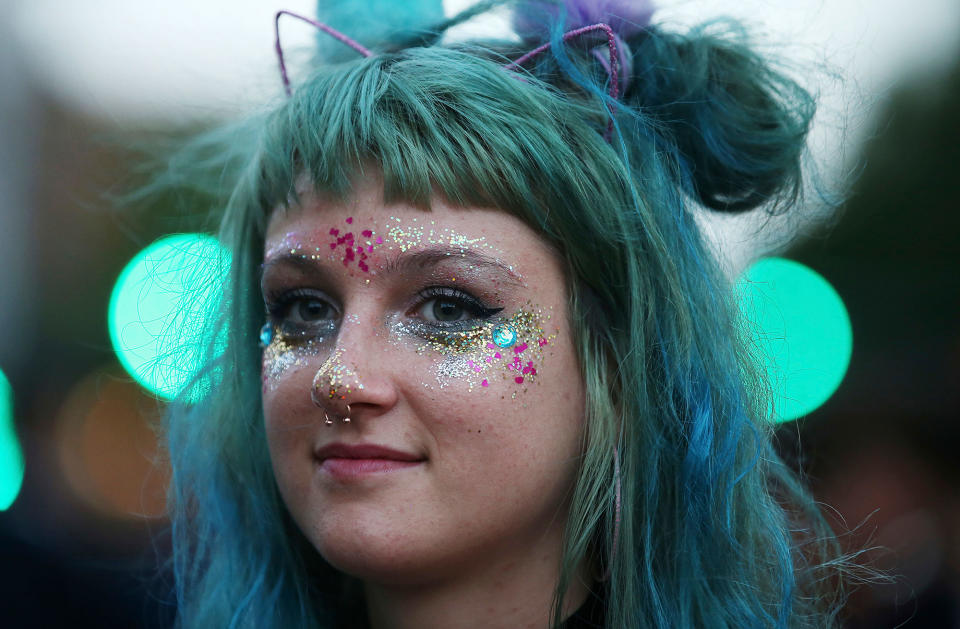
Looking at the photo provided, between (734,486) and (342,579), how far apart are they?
1.03 m

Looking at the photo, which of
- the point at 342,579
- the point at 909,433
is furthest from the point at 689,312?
the point at 909,433

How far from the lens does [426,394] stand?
1466mm

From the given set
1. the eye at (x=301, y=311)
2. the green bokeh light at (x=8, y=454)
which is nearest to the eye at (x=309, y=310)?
the eye at (x=301, y=311)

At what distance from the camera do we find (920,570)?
4.11 metres

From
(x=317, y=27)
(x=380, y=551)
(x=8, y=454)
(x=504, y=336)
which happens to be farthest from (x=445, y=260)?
(x=8, y=454)

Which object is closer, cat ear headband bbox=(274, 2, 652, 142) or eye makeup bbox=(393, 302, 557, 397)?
eye makeup bbox=(393, 302, 557, 397)

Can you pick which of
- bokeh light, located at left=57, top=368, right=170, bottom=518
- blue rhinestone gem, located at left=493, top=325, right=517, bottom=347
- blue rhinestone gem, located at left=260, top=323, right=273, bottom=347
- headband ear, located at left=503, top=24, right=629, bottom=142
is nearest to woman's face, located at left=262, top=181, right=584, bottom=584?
blue rhinestone gem, located at left=493, top=325, right=517, bottom=347

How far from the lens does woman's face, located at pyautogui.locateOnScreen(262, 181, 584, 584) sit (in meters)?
1.47

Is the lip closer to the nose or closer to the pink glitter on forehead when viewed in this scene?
the nose

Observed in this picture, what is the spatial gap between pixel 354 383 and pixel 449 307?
0.25 metres

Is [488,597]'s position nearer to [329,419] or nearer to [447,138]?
[329,419]

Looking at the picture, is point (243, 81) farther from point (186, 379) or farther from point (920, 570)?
point (920, 570)

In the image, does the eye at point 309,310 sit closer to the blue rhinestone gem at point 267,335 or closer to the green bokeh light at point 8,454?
the blue rhinestone gem at point 267,335

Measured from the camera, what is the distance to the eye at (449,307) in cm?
154
